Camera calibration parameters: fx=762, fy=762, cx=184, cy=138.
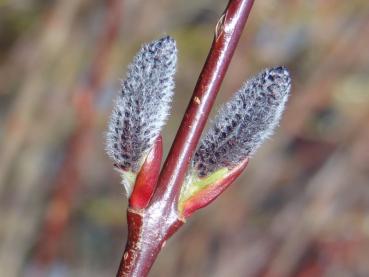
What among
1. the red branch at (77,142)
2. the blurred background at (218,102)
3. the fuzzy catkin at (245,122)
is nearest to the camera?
the fuzzy catkin at (245,122)

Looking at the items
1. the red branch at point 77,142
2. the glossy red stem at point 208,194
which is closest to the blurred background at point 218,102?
the red branch at point 77,142

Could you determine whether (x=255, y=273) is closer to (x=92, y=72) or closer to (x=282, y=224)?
(x=282, y=224)

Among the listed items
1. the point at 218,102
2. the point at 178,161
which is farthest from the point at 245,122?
the point at 218,102

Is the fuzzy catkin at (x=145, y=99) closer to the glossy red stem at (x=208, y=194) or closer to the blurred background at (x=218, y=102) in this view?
the glossy red stem at (x=208, y=194)

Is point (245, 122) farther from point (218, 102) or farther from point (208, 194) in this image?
point (218, 102)

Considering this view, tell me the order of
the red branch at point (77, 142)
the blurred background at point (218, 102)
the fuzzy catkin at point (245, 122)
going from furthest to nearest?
the blurred background at point (218, 102) → the red branch at point (77, 142) → the fuzzy catkin at point (245, 122)

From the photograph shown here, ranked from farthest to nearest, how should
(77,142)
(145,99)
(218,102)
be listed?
1. (218,102)
2. (77,142)
3. (145,99)
